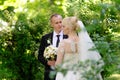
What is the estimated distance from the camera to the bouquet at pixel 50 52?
606 cm

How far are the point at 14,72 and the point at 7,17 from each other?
4.36ft

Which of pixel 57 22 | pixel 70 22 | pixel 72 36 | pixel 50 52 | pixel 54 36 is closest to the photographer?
pixel 70 22

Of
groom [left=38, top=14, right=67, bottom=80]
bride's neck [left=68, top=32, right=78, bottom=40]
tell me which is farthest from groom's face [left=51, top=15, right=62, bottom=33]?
bride's neck [left=68, top=32, right=78, bottom=40]

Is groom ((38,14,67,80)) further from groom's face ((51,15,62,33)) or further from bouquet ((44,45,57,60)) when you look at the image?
bouquet ((44,45,57,60))

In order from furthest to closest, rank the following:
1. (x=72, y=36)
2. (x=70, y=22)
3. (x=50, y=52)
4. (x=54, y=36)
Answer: (x=54, y=36), (x=50, y=52), (x=72, y=36), (x=70, y=22)

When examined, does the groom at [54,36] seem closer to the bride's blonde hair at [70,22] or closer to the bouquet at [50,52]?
the bouquet at [50,52]

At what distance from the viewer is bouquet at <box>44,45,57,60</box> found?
19.9ft

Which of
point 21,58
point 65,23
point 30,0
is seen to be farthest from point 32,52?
point 30,0

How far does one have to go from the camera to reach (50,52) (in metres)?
6.05

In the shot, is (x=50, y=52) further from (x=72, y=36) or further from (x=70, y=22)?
(x=70, y=22)

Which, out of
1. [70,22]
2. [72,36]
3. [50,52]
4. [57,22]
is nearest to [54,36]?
[57,22]

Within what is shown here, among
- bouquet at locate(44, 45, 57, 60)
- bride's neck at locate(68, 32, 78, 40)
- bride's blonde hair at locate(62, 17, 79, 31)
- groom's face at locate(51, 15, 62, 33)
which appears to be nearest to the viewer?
bride's blonde hair at locate(62, 17, 79, 31)

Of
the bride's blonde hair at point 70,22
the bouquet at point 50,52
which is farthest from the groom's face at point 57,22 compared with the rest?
the bride's blonde hair at point 70,22

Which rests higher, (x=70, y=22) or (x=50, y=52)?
(x=70, y=22)
